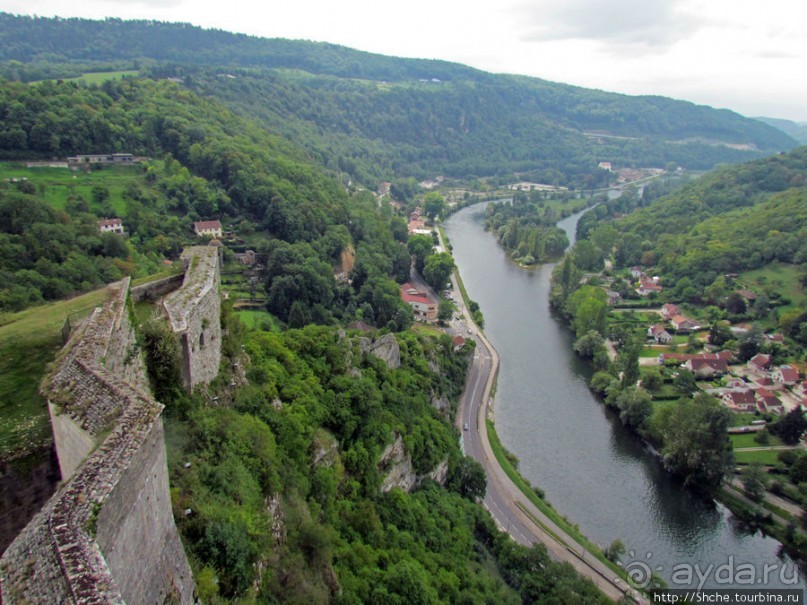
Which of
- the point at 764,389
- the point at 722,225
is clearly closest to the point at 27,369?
the point at 764,389

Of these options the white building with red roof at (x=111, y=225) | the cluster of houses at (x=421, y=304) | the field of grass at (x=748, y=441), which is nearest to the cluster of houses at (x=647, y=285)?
the cluster of houses at (x=421, y=304)

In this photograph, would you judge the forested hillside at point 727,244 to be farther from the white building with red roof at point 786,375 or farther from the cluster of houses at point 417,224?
the cluster of houses at point 417,224

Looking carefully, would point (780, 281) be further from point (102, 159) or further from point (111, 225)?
point (102, 159)

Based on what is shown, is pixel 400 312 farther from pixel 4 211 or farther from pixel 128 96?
pixel 128 96

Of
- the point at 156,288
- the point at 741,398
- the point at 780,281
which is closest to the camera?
the point at 156,288

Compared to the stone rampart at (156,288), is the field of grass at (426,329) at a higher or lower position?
lower

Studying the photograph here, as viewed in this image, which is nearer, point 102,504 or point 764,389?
point 102,504

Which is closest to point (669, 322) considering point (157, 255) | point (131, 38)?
point (157, 255)
